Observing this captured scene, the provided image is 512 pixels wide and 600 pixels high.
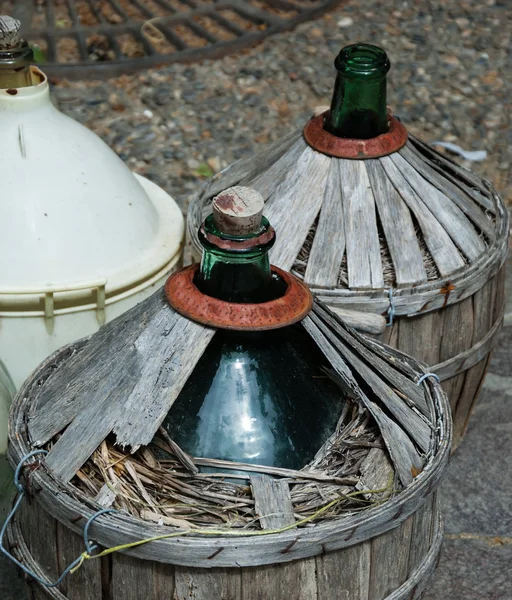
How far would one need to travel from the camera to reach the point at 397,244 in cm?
316

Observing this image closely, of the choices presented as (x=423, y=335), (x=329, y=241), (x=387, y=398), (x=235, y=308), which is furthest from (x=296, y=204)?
(x=235, y=308)

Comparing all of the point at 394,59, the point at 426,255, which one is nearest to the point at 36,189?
the point at 426,255

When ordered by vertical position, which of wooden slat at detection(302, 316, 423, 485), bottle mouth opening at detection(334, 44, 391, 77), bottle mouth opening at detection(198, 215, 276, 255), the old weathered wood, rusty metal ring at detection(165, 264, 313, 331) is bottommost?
the old weathered wood

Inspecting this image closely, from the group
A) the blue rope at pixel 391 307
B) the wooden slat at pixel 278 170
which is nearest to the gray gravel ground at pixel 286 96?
the wooden slat at pixel 278 170

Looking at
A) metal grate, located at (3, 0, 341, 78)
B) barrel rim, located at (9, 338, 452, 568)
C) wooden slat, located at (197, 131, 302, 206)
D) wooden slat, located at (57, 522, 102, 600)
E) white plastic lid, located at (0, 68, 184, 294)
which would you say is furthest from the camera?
metal grate, located at (3, 0, 341, 78)

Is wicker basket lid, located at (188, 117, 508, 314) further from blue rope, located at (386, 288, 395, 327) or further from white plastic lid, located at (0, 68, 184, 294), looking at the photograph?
white plastic lid, located at (0, 68, 184, 294)

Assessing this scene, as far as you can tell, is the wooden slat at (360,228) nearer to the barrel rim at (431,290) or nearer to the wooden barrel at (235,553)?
the barrel rim at (431,290)

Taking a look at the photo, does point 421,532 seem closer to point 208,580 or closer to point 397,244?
point 208,580

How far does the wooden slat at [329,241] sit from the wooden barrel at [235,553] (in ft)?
3.25

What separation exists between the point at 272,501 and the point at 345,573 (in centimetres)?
21

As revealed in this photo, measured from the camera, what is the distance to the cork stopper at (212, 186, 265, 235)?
1.96m

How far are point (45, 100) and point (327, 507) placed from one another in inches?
69.6

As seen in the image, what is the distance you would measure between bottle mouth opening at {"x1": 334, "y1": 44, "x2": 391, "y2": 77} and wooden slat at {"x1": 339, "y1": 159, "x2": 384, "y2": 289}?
0.28 metres

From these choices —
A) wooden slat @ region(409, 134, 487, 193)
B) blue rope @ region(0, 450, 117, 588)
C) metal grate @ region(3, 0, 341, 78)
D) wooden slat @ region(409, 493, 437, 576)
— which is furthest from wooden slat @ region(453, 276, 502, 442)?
metal grate @ region(3, 0, 341, 78)
